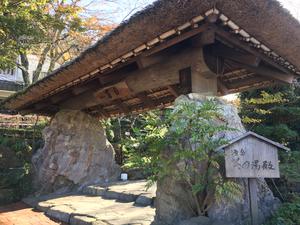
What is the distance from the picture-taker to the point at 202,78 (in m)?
4.73

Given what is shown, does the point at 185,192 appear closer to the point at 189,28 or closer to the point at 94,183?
the point at 189,28

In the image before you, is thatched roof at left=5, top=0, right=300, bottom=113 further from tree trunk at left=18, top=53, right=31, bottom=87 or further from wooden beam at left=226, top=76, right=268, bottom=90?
tree trunk at left=18, top=53, right=31, bottom=87

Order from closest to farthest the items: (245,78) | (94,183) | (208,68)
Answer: (208,68) < (245,78) < (94,183)

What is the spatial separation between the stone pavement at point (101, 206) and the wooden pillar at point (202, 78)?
2.13 metres

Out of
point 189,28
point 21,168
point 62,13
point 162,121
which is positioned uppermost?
point 62,13

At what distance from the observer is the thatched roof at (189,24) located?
336 centimetres

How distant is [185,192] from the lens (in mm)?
3793

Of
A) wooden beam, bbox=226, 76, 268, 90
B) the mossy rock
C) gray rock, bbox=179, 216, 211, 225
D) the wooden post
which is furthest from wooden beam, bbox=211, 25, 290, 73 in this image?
the mossy rock

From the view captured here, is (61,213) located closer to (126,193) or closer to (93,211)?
(93,211)

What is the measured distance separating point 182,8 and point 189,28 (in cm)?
49

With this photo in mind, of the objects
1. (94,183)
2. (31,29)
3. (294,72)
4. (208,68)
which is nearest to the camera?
(208,68)

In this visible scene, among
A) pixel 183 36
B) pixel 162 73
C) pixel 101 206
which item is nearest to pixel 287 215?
pixel 183 36

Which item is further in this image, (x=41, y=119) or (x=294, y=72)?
(x=41, y=119)

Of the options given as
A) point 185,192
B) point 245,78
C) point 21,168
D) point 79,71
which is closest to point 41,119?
point 21,168
